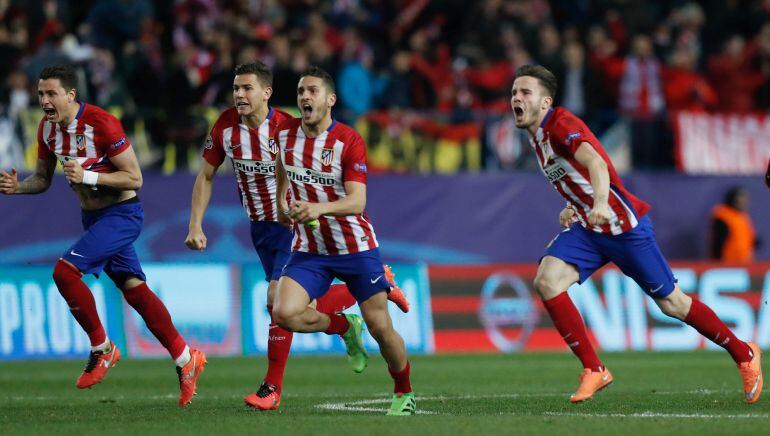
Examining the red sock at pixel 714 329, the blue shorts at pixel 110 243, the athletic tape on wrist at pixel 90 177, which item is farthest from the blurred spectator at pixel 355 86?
the red sock at pixel 714 329

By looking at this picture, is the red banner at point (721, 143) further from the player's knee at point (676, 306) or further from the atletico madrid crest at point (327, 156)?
the atletico madrid crest at point (327, 156)

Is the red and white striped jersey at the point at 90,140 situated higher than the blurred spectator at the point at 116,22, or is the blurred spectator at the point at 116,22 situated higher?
the blurred spectator at the point at 116,22

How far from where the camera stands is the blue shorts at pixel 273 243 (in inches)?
392

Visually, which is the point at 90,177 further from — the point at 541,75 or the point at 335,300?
the point at 541,75

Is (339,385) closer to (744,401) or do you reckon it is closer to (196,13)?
(744,401)

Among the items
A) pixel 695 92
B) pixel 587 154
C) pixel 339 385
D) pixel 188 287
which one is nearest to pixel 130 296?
pixel 339 385

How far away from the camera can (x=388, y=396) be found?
10.8 metres

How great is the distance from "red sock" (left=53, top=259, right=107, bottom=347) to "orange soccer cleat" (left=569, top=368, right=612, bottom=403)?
3584 mm

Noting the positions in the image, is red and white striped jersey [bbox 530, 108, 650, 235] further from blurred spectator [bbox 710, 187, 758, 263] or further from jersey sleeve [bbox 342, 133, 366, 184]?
blurred spectator [bbox 710, 187, 758, 263]

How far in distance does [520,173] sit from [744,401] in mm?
9148

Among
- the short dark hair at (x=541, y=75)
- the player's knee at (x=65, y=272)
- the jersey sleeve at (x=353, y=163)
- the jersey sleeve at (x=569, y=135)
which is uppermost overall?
the short dark hair at (x=541, y=75)

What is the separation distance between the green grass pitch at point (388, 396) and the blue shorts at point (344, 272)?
2.79 ft

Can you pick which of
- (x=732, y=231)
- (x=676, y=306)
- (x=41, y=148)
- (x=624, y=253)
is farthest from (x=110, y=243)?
(x=732, y=231)

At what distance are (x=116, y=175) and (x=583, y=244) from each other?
344 centimetres
